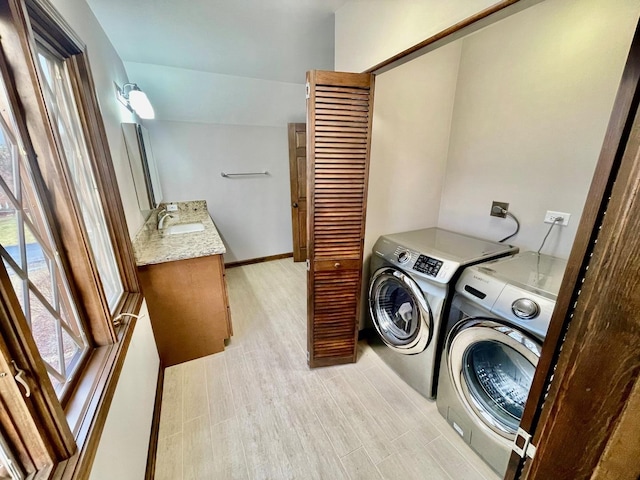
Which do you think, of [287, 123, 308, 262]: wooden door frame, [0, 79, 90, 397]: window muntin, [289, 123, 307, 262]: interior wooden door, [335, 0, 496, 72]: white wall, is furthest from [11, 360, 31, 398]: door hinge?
[289, 123, 307, 262]: interior wooden door

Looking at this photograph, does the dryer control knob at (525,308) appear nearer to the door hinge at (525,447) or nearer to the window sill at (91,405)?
the door hinge at (525,447)

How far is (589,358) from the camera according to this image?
0.37 metres

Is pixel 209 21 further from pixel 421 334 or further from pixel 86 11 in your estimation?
pixel 421 334

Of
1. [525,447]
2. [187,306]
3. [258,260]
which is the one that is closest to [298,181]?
[258,260]

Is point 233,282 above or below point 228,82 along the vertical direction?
below

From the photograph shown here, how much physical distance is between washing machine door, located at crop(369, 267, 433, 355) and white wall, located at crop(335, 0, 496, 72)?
1169mm

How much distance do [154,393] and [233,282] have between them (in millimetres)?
1737

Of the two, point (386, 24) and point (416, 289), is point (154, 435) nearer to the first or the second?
point (416, 289)

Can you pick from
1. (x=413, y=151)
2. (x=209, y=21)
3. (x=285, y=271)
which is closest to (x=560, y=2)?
(x=413, y=151)

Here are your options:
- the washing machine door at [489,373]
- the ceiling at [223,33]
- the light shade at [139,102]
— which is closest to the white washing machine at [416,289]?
the washing machine door at [489,373]

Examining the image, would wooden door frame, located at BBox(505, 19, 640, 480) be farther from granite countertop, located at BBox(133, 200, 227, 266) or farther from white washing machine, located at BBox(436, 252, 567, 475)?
granite countertop, located at BBox(133, 200, 227, 266)

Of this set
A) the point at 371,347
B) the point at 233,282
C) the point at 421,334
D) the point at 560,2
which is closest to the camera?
the point at 560,2

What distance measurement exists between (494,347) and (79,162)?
214cm

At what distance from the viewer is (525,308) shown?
0.97 metres
